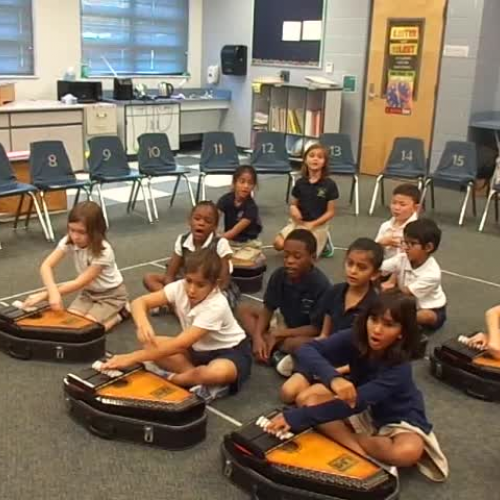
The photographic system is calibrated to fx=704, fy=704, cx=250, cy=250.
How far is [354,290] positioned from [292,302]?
0.38 meters

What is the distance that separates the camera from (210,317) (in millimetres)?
2760

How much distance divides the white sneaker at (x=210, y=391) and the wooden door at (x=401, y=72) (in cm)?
573

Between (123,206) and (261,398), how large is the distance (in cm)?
394

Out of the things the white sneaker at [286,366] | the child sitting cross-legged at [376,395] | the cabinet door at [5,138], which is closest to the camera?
the child sitting cross-legged at [376,395]

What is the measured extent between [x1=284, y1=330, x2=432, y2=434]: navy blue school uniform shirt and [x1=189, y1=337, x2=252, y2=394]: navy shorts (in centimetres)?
44

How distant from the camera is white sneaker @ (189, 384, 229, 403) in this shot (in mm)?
2856

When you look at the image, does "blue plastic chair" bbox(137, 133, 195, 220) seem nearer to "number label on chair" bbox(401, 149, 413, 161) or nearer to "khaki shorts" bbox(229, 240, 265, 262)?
"khaki shorts" bbox(229, 240, 265, 262)

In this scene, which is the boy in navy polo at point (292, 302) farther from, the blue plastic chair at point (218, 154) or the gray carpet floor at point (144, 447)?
the blue plastic chair at point (218, 154)

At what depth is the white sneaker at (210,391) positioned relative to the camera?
9.37ft

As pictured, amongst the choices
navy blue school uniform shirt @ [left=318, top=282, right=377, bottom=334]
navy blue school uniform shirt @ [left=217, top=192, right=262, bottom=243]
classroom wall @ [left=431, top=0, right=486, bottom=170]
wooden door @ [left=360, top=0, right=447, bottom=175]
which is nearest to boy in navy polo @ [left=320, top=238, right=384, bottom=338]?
navy blue school uniform shirt @ [left=318, top=282, right=377, bottom=334]

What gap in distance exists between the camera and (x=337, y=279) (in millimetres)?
4641

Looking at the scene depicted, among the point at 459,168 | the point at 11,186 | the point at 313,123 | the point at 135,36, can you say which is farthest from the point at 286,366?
the point at 135,36

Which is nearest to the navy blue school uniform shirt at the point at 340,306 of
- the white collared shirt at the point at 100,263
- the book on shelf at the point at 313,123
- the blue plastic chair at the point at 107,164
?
the white collared shirt at the point at 100,263

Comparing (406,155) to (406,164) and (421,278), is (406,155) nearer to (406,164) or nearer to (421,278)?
(406,164)
